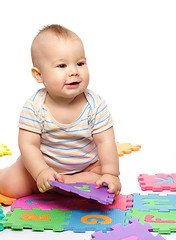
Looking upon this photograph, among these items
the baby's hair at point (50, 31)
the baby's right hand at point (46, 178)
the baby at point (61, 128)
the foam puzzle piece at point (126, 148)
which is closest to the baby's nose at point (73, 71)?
the baby at point (61, 128)

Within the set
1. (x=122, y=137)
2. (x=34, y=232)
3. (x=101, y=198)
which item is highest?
(x=122, y=137)

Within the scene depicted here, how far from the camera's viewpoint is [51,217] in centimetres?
204

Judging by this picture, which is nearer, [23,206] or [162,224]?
[162,224]

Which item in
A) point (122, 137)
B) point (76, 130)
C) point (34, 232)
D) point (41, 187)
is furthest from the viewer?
point (122, 137)

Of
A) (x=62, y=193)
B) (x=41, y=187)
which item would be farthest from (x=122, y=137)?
(x=41, y=187)

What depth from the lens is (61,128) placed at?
219cm

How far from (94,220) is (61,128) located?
44 cm

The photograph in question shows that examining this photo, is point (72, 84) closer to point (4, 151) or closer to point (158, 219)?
point (158, 219)

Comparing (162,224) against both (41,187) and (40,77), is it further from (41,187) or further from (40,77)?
(40,77)

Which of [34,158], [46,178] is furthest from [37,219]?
[34,158]

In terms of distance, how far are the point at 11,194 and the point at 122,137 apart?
108cm

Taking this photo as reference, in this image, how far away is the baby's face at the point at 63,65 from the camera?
2.06 metres

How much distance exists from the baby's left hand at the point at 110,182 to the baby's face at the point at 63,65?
0.38 meters

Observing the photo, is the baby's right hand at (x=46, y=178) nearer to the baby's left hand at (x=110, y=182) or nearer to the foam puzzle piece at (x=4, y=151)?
the baby's left hand at (x=110, y=182)
